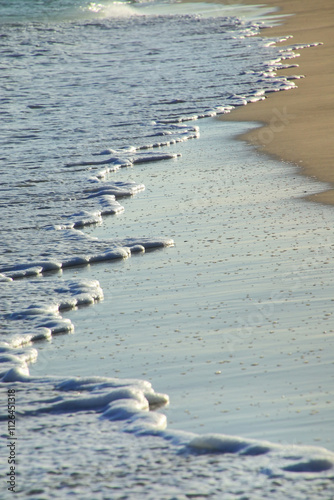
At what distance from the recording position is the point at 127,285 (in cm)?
509

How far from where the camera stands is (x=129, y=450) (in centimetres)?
312

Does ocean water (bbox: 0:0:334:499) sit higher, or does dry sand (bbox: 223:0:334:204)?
dry sand (bbox: 223:0:334:204)

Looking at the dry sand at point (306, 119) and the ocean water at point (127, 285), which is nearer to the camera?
the ocean water at point (127, 285)

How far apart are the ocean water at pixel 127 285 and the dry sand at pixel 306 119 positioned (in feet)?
1.21

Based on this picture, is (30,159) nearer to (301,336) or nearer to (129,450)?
(301,336)

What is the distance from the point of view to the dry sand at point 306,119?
25.9 ft

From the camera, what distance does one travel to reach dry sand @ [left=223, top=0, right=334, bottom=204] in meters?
7.89

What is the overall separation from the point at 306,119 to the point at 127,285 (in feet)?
18.7

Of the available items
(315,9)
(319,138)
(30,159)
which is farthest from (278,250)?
(315,9)

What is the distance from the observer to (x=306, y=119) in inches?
396

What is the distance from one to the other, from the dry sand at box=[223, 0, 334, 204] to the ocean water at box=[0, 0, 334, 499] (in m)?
0.37

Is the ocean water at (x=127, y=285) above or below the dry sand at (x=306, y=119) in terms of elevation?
below

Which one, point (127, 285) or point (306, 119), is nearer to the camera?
point (127, 285)

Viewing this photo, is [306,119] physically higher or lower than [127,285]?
higher
